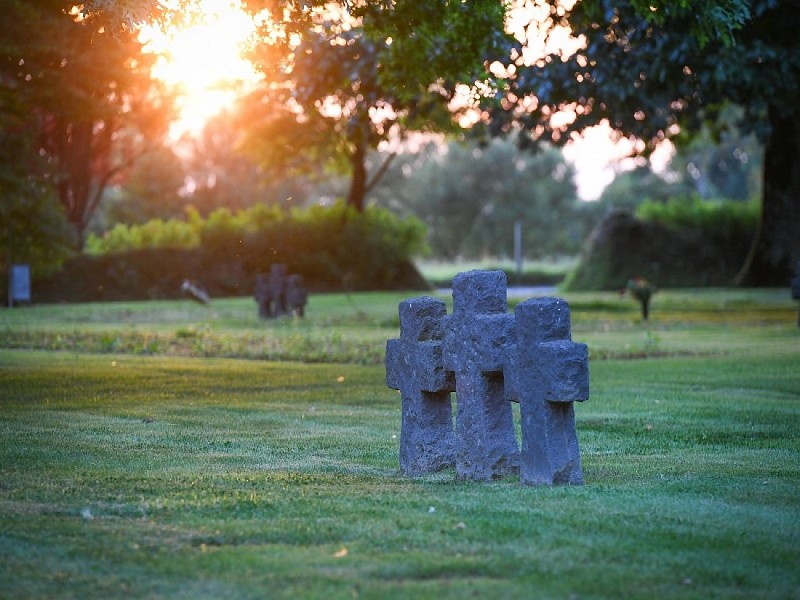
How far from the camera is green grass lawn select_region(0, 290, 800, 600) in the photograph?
230 inches

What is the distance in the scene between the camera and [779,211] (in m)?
35.0

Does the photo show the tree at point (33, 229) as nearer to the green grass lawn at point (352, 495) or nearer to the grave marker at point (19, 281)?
the grave marker at point (19, 281)

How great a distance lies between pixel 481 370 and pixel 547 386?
0.64 m

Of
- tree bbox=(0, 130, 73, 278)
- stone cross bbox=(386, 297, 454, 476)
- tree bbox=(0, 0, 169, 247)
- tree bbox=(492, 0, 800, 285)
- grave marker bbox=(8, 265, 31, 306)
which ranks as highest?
tree bbox=(492, 0, 800, 285)

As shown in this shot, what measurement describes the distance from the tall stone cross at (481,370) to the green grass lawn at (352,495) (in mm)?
236

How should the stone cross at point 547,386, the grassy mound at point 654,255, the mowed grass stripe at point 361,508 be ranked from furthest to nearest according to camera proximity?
the grassy mound at point 654,255 → the stone cross at point 547,386 → the mowed grass stripe at point 361,508

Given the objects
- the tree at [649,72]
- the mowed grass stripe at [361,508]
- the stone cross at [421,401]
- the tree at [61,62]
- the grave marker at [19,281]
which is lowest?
the mowed grass stripe at [361,508]

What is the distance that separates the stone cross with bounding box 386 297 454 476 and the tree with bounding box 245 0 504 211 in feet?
16.4

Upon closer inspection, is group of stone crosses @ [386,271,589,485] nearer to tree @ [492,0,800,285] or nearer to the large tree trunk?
tree @ [492,0,800,285]

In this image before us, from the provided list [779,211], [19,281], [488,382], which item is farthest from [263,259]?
[488,382]

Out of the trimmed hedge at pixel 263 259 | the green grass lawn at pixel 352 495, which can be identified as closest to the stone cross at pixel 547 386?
the green grass lawn at pixel 352 495

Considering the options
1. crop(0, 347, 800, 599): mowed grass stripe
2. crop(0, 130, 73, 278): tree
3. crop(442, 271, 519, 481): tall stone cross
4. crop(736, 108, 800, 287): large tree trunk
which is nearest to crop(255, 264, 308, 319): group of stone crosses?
crop(0, 130, 73, 278): tree

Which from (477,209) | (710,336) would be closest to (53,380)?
(710,336)

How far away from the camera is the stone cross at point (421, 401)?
340 inches
